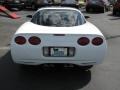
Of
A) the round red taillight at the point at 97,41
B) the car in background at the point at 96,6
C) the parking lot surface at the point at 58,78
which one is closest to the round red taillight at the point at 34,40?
the parking lot surface at the point at 58,78

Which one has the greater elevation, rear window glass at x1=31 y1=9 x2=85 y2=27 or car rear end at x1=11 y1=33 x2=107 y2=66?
rear window glass at x1=31 y1=9 x2=85 y2=27

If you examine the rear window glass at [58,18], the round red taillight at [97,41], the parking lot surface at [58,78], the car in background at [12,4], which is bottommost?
the car in background at [12,4]

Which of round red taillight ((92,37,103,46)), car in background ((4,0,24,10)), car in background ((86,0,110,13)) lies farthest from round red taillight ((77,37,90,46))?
car in background ((86,0,110,13))

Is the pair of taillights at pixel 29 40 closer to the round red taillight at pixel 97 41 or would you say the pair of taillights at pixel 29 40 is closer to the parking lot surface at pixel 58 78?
the parking lot surface at pixel 58 78

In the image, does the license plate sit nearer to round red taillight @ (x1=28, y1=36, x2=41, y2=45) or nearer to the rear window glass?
round red taillight @ (x1=28, y1=36, x2=41, y2=45)

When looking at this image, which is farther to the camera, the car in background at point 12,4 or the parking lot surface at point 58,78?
the car in background at point 12,4

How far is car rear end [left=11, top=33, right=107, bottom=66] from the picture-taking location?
21.2 ft

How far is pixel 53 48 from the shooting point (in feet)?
21.4

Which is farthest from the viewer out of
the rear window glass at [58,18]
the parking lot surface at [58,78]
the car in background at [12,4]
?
the car in background at [12,4]

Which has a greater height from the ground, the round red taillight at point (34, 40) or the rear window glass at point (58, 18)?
the rear window glass at point (58, 18)

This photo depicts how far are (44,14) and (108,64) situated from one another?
196cm

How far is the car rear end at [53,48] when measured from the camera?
21.2 feet

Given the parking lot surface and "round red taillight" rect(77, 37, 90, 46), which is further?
"round red taillight" rect(77, 37, 90, 46)

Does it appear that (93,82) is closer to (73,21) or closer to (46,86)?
(46,86)
